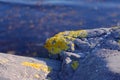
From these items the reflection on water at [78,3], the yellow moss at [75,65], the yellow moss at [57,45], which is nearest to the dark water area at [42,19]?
the reflection on water at [78,3]

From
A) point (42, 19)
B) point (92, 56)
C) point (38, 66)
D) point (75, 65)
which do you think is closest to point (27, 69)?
point (38, 66)

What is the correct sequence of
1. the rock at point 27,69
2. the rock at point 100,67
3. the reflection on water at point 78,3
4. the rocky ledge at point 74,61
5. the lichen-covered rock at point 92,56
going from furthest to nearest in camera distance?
the reflection on water at point 78,3 → the rock at point 27,69 → the rocky ledge at point 74,61 → the lichen-covered rock at point 92,56 → the rock at point 100,67

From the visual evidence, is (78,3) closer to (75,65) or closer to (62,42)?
(62,42)

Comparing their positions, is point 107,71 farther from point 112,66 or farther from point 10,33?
point 10,33

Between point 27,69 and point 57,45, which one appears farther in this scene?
point 57,45

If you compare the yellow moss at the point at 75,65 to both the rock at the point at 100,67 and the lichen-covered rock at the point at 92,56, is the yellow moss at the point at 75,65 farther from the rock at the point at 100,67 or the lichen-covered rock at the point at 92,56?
the rock at the point at 100,67

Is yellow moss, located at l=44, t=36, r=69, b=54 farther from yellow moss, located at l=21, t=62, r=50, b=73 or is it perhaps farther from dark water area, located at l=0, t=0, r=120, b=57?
yellow moss, located at l=21, t=62, r=50, b=73
